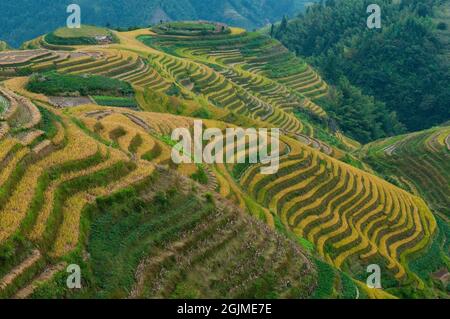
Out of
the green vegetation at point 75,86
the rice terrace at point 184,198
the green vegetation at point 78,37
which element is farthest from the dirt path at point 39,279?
the green vegetation at point 78,37

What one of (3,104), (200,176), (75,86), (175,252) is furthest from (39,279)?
(75,86)

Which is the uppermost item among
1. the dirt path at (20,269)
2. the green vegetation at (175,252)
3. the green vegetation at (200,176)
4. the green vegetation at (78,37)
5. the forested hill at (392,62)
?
the dirt path at (20,269)

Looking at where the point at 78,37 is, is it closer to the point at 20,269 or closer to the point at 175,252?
the point at 175,252

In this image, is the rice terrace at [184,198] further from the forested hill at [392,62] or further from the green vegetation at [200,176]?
the forested hill at [392,62]

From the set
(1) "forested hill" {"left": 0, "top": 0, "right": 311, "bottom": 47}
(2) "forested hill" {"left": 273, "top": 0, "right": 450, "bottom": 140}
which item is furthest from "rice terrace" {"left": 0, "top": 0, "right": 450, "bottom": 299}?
(1) "forested hill" {"left": 0, "top": 0, "right": 311, "bottom": 47}

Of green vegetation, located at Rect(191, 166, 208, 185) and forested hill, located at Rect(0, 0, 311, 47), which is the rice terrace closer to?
green vegetation, located at Rect(191, 166, 208, 185)
